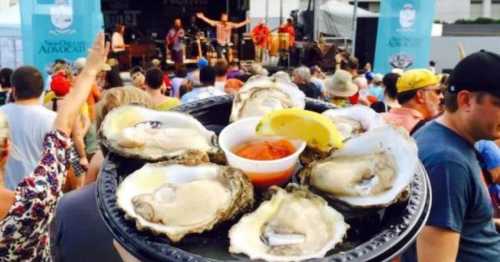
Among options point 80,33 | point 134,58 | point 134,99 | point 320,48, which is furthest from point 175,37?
point 134,99

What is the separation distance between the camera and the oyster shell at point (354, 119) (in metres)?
1.00

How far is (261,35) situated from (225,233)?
50.4 feet

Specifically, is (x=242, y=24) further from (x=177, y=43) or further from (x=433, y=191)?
(x=433, y=191)

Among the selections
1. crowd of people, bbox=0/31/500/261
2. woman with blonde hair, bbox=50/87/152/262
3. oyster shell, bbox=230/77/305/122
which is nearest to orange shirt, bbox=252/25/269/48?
crowd of people, bbox=0/31/500/261

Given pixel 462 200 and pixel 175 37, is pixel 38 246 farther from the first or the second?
pixel 175 37

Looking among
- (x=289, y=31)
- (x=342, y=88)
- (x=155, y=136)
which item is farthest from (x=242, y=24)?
(x=155, y=136)

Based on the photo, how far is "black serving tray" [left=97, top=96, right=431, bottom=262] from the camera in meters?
0.72

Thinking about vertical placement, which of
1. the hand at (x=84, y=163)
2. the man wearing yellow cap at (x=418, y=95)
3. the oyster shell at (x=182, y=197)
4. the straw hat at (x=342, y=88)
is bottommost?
the hand at (x=84, y=163)

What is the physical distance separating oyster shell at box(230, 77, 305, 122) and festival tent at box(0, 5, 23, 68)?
824 cm

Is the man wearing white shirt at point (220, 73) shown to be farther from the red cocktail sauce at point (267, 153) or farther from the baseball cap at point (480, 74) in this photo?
the red cocktail sauce at point (267, 153)

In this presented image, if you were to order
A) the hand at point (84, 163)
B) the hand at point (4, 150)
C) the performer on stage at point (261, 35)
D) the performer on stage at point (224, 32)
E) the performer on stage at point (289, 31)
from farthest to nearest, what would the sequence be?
the performer on stage at point (224, 32)
the performer on stage at point (261, 35)
the performer on stage at point (289, 31)
the hand at point (84, 163)
the hand at point (4, 150)

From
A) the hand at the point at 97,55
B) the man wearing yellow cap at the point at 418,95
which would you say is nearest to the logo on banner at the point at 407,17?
the man wearing yellow cap at the point at 418,95

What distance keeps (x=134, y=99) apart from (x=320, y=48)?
12.5 meters

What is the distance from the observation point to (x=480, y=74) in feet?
5.17
